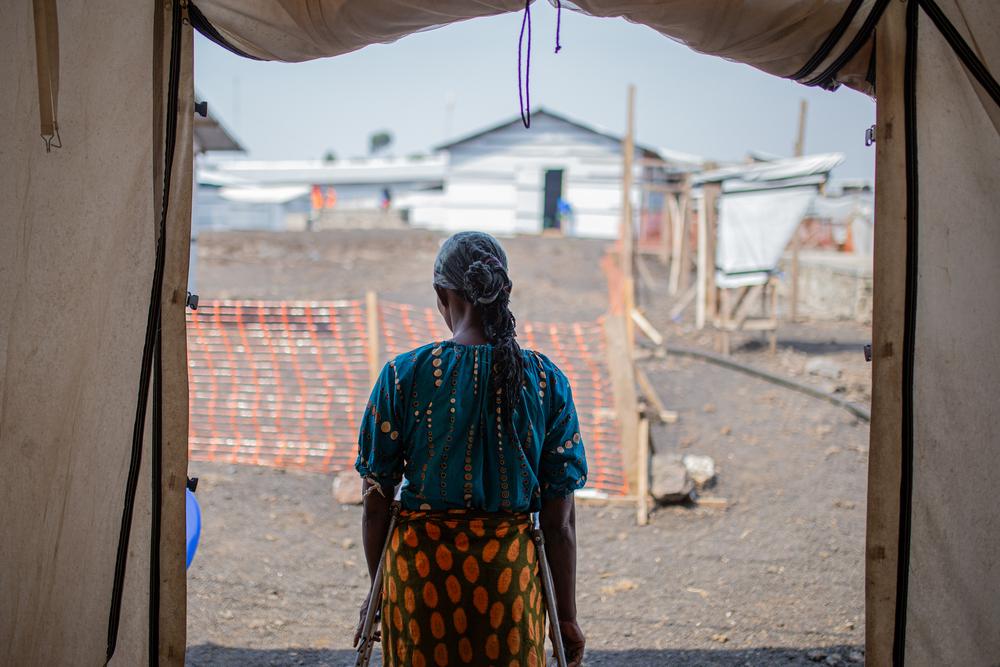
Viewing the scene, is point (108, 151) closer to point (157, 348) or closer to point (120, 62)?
point (120, 62)

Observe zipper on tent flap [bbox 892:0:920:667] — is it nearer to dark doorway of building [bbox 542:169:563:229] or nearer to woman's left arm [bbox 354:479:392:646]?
woman's left arm [bbox 354:479:392:646]

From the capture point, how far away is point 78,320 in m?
2.60

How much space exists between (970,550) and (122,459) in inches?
104

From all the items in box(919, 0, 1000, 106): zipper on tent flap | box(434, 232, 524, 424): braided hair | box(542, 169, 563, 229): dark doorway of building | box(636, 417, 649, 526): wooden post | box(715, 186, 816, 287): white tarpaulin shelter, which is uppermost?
box(542, 169, 563, 229): dark doorway of building

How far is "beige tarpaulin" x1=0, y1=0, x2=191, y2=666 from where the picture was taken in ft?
8.44

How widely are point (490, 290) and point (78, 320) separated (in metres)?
1.33

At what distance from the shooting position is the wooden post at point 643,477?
20.7 feet

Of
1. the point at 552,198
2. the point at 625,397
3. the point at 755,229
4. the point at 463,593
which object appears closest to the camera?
the point at 463,593

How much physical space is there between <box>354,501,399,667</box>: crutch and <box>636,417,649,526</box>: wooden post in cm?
415

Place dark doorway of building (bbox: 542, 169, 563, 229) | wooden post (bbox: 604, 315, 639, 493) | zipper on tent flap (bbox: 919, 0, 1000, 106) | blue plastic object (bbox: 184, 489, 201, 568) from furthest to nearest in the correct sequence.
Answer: dark doorway of building (bbox: 542, 169, 563, 229) → wooden post (bbox: 604, 315, 639, 493) → blue plastic object (bbox: 184, 489, 201, 568) → zipper on tent flap (bbox: 919, 0, 1000, 106)

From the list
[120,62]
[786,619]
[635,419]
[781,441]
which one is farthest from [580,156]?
[120,62]

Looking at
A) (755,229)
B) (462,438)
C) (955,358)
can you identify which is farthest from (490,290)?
(755,229)

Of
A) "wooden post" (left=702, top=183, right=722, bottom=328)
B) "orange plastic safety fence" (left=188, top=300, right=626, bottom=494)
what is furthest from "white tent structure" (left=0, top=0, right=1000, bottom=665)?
"wooden post" (left=702, top=183, right=722, bottom=328)

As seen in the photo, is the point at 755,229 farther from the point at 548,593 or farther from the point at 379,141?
the point at 379,141
